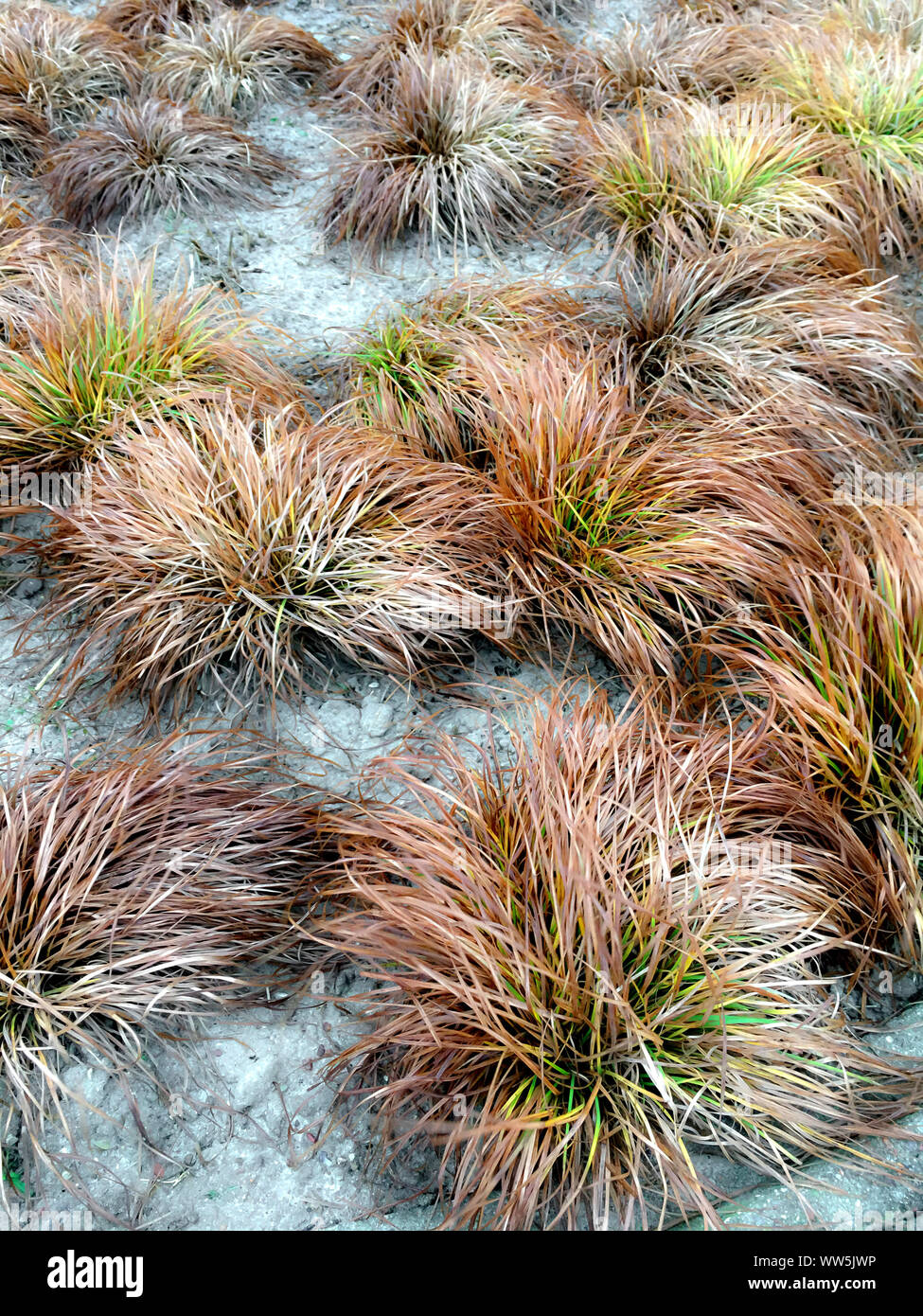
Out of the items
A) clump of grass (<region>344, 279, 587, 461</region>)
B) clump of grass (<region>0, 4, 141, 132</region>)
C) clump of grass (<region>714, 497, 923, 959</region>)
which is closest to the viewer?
clump of grass (<region>714, 497, 923, 959</region>)

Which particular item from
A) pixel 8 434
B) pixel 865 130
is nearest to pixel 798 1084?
pixel 8 434

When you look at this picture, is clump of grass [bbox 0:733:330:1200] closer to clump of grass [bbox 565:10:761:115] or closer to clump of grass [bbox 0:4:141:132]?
clump of grass [bbox 0:4:141:132]

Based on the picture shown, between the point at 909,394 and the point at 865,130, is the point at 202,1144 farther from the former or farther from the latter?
the point at 865,130

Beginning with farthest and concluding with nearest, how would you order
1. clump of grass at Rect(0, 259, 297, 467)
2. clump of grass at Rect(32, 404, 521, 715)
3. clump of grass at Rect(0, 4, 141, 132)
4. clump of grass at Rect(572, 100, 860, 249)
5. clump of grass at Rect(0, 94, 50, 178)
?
clump of grass at Rect(0, 4, 141, 132)
clump of grass at Rect(0, 94, 50, 178)
clump of grass at Rect(572, 100, 860, 249)
clump of grass at Rect(0, 259, 297, 467)
clump of grass at Rect(32, 404, 521, 715)

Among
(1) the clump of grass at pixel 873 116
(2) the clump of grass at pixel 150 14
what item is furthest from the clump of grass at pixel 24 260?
(1) the clump of grass at pixel 873 116

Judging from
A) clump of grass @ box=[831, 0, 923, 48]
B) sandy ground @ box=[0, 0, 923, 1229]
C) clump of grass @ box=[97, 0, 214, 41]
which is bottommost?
sandy ground @ box=[0, 0, 923, 1229]

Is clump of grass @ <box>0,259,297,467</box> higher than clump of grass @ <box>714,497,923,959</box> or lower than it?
higher

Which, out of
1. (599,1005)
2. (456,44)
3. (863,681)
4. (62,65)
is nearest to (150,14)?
(62,65)

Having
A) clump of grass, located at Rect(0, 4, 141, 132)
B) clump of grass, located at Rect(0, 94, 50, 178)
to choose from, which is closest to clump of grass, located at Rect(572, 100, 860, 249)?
clump of grass, located at Rect(0, 4, 141, 132)
